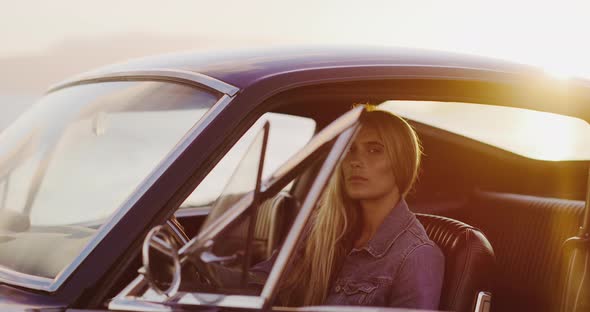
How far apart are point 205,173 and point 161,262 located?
310 mm

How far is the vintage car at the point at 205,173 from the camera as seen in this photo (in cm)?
186

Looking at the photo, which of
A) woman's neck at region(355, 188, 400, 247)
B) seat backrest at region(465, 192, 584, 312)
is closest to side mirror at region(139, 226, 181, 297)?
woman's neck at region(355, 188, 400, 247)

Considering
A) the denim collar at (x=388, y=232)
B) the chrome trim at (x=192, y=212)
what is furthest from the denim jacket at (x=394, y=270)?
the chrome trim at (x=192, y=212)

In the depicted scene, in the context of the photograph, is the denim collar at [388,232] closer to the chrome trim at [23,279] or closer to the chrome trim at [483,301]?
A: the chrome trim at [483,301]

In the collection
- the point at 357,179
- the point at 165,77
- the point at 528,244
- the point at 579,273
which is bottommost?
the point at 528,244

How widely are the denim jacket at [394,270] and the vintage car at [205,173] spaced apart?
0.04m

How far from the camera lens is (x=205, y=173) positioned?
78.8 inches

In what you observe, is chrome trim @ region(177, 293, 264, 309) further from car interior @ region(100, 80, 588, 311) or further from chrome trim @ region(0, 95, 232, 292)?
chrome trim @ region(0, 95, 232, 292)

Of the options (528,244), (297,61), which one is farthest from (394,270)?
(528,244)

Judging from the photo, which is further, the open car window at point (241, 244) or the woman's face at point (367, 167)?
the woman's face at point (367, 167)

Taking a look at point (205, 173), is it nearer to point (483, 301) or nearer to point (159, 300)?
point (159, 300)

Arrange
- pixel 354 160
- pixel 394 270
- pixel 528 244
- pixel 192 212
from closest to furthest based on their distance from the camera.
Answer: pixel 394 270 < pixel 354 160 < pixel 192 212 < pixel 528 244

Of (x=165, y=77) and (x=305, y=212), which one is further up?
(x=165, y=77)

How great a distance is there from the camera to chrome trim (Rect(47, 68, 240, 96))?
2.15 meters
